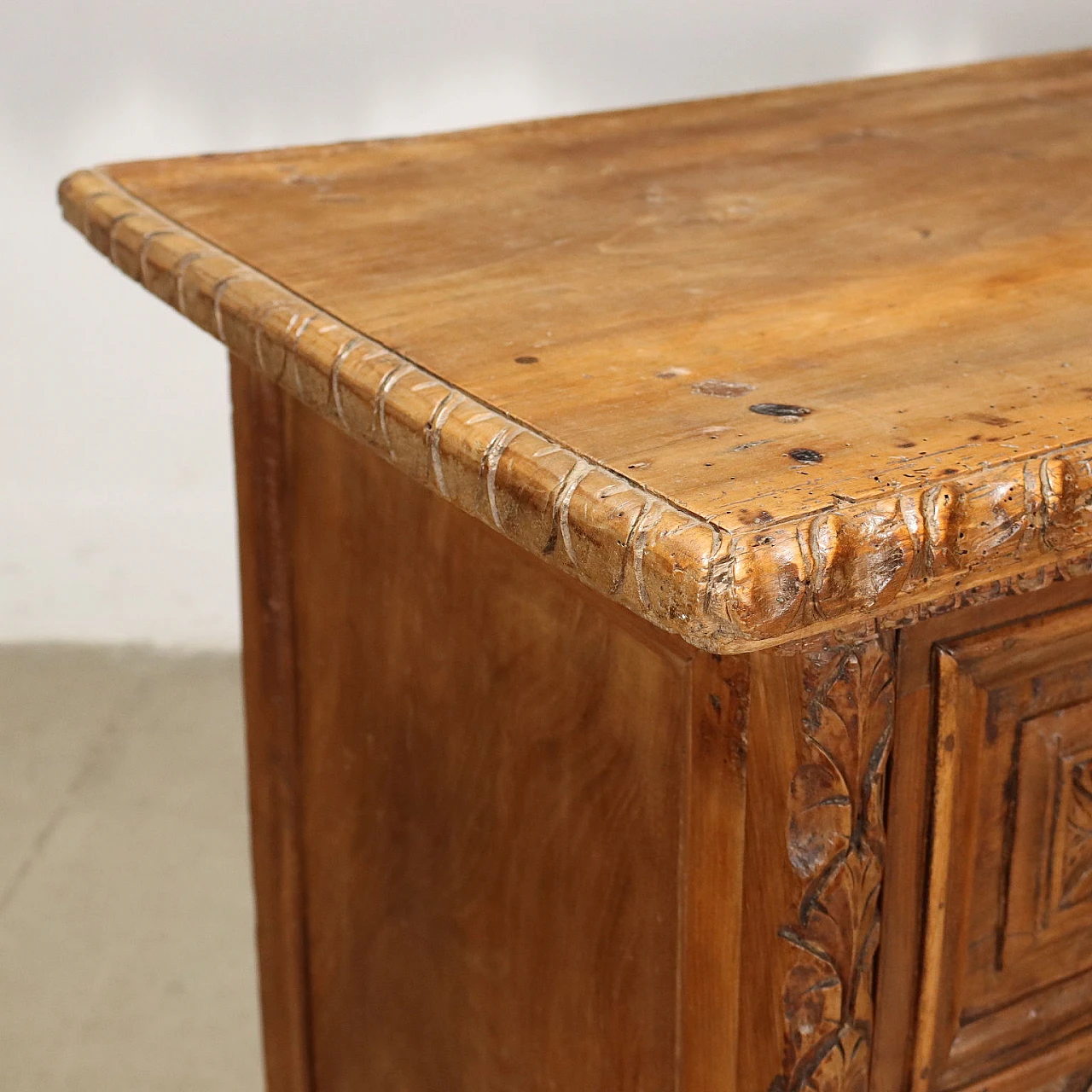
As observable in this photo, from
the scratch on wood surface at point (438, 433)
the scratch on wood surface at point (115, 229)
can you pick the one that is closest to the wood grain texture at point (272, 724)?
the scratch on wood surface at point (115, 229)

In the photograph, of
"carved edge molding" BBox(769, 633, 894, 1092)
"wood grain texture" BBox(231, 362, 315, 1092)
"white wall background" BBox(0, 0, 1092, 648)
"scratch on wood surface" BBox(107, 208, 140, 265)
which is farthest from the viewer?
"white wall background" BBox(0, 0, 1092, 648)

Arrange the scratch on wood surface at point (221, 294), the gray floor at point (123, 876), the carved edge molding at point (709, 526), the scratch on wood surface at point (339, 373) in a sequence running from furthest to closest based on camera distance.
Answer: the gray floor at point (123, 876)
the scratch on wood surface at point (221, 294)
the scratch on wood surface at point (339, 373)
the carved edge molding at point (709, 526)

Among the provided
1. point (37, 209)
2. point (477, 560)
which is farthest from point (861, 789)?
point (37, 209)

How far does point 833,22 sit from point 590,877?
2.00m

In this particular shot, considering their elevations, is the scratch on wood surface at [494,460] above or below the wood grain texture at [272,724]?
above

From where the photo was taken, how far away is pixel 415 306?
2.77 ft

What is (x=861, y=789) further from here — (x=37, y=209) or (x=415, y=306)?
(x=37, y=209)

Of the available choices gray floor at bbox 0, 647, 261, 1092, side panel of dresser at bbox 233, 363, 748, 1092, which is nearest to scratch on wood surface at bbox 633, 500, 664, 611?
side panel of dresser at bbox 233, 363, 748, 1092

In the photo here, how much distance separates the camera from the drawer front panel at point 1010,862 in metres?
0.74

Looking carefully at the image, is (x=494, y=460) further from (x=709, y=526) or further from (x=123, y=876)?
(x=123, y=876)

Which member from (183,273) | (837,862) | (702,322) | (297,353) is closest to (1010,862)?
(837,862)

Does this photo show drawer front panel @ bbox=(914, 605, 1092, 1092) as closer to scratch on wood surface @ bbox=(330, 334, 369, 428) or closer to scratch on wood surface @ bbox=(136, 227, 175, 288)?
scratch on wood surface @ bbox=(330, 334, 369, 428)

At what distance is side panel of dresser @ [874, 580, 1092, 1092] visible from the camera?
2.37 ft

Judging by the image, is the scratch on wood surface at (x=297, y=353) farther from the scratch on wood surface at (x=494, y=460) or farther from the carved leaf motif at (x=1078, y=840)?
the carved leaf motif at (x=1078, y=840)
